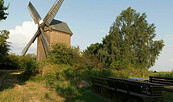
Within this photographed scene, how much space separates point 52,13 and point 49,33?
167 inches

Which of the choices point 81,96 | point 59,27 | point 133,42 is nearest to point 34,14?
point 59,27

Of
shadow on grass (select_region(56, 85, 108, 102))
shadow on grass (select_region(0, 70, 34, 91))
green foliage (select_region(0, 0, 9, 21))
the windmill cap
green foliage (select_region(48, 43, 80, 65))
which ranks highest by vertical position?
the windmill cap

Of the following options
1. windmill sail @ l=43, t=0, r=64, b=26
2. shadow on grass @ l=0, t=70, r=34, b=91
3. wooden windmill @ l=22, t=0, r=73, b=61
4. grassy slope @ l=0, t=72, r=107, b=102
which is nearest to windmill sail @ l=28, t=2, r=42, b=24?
wooden windmill @ l=22, t=0, r=73, b=61

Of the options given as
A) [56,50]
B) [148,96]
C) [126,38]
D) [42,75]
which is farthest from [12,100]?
[126,38]

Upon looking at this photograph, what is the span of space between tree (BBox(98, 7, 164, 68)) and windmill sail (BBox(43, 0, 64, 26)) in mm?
11349

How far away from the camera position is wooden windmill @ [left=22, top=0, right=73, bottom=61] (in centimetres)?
2280

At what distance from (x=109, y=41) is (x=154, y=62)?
9.03 meters

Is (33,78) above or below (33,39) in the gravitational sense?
below

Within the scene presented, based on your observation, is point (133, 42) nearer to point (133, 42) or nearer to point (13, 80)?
point (133, 42)

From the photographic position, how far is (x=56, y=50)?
19609mm

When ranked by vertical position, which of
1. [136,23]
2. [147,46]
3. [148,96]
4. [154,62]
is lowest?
[148,96]

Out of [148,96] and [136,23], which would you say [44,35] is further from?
[148,96]

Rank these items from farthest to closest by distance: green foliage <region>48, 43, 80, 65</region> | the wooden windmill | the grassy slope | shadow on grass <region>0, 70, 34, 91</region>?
1. the wooden windmill
2. green foliage <region>48, 43, 80, 65</region>
3. shadow on grass <region>0, 70, 34, 91</region>
4. the grassy slope

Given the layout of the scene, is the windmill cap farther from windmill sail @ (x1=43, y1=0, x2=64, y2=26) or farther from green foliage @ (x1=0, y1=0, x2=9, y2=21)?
green foliage @ (x1=0, y1=0, x2=9, y2=21)
